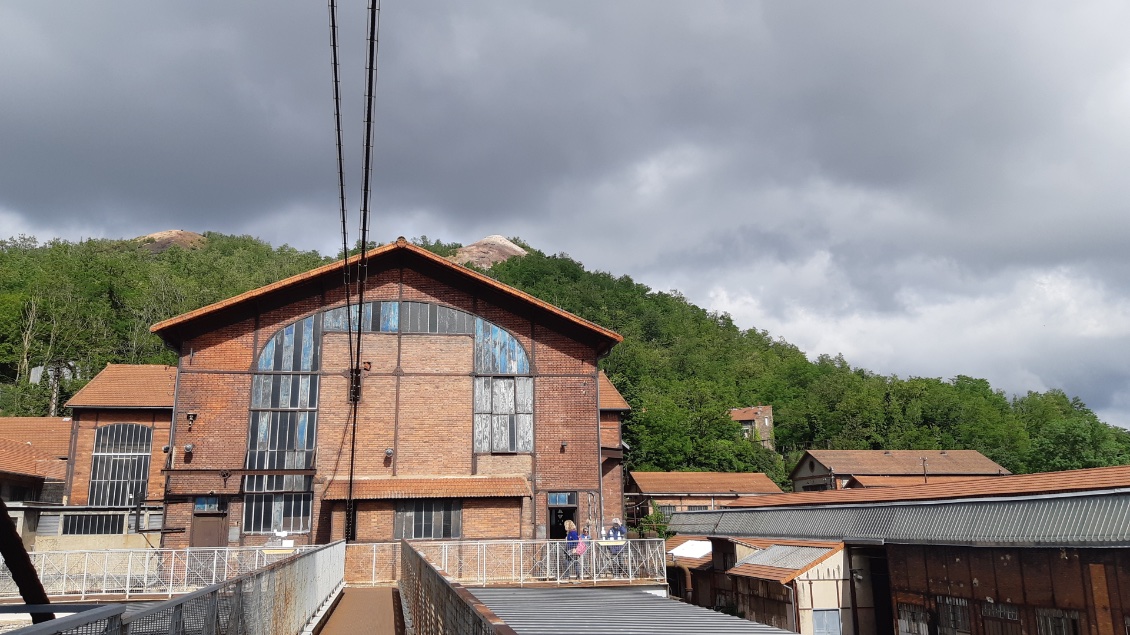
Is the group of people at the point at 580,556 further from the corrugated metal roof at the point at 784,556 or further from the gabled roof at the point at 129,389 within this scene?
the gabled roof at the point at 129,389

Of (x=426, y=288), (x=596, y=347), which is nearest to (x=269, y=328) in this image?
(x=426, y=288)

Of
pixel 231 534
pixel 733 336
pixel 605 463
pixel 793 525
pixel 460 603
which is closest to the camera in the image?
pixel 460 603

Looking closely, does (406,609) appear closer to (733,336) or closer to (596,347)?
(596,347)

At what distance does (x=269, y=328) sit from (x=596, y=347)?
10.5 m

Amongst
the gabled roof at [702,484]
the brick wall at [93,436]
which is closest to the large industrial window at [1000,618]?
the brick wall at [93,436]

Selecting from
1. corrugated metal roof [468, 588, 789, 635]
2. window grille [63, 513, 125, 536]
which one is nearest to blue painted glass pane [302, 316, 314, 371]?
window grille [63, 513, 125, 536]

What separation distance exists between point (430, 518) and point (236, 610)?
17.6m

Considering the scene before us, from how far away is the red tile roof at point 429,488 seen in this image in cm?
2383

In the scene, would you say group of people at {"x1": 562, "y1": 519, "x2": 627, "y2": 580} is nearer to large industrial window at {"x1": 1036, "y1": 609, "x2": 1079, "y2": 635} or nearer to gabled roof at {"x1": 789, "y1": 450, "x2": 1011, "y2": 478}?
large industrial window at {"x1": 1036, "y1": 609, "x2": 1079, "y2": 635}

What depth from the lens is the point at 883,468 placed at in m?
69.5

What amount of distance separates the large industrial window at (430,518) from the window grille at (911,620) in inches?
497

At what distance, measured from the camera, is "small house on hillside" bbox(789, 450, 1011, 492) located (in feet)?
222

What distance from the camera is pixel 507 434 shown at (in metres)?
26.1

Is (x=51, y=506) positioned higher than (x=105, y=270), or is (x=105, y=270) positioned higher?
(x=105, y=270)
